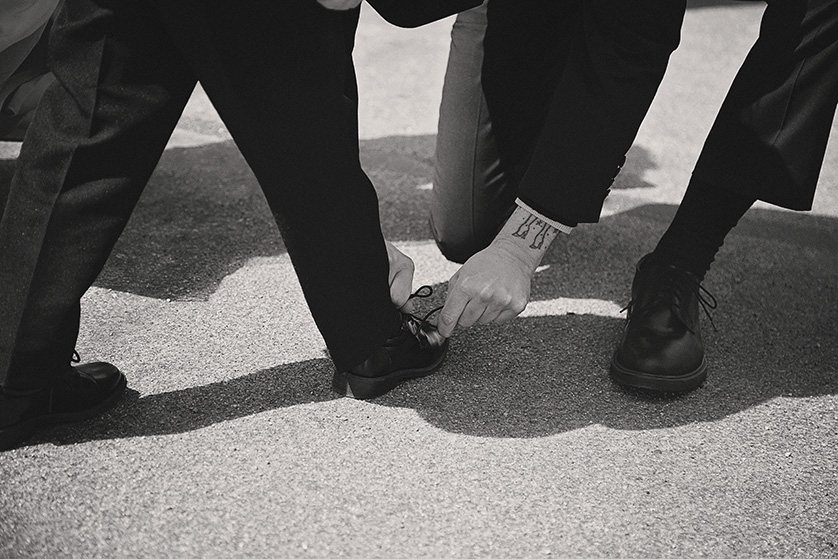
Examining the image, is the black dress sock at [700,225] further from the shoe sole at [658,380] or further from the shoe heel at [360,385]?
the shoe heel at [360,385]

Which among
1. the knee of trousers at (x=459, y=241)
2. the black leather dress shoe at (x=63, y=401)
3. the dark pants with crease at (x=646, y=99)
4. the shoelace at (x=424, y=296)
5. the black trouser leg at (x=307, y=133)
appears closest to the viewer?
the black trouser leg at (x=307, y=133)

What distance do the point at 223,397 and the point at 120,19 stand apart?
73cm

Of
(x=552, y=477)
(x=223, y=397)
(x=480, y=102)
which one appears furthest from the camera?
(x=480, y=102)

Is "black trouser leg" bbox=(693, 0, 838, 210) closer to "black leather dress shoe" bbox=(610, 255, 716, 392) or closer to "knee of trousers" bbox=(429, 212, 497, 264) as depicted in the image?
"black leather dress shoe" bbox=(610, 255, 716, 392)

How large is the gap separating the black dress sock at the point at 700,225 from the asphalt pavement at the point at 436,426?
23cm

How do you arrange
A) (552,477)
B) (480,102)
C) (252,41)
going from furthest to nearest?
(480,102) → (552,477) → (252,41)

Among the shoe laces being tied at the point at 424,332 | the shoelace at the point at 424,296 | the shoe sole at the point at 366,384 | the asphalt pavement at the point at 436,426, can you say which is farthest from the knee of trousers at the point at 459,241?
the shoe sole at the point at 366,384

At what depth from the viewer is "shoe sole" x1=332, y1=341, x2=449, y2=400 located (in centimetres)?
157

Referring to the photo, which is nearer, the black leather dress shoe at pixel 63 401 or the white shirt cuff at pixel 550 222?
the black leather dress shoe at pixel 63 401

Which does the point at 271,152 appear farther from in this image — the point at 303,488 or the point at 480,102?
the point at 480,102

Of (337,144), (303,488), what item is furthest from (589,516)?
(337,144)

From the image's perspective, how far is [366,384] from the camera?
5.17 feet

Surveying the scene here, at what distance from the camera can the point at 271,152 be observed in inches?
49.8

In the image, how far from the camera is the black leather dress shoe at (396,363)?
1.57 metres
